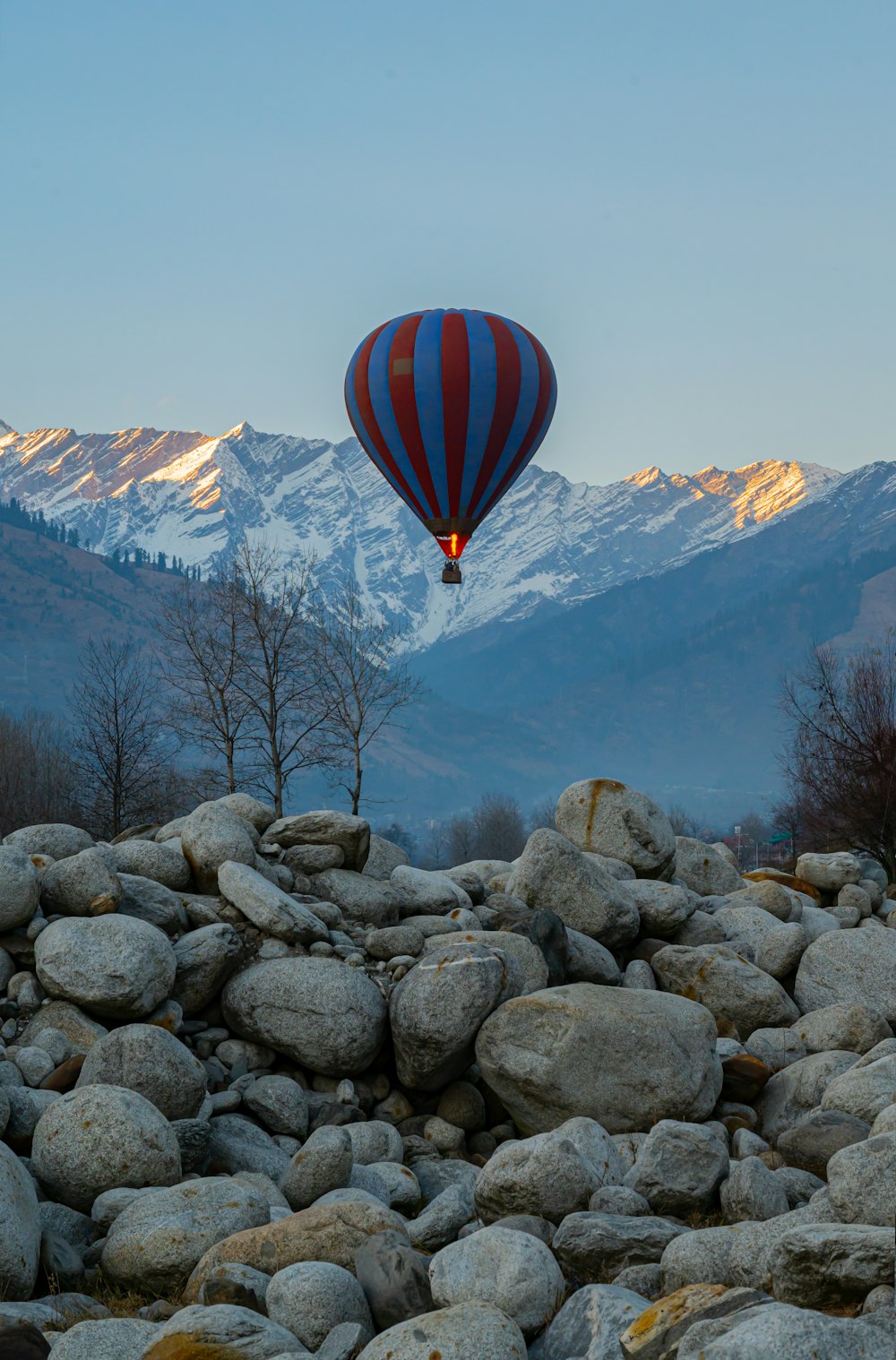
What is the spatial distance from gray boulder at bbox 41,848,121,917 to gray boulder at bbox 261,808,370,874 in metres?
3.69

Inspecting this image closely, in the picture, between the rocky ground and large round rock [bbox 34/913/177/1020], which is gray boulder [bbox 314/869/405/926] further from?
large round rock [bbox 34/913/177/1020]

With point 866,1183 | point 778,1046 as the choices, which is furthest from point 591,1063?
point 866,1183

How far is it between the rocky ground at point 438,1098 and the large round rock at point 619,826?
6cm

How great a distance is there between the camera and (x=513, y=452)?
30656 millimetres

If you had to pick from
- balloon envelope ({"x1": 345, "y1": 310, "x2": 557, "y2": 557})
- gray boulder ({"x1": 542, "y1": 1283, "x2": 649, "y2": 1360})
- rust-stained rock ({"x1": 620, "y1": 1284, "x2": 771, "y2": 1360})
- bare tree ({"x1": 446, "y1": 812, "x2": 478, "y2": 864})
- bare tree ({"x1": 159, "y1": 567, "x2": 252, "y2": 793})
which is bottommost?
bare tree ({"x1": 446, "y1": 812, "x2": 478, "y2": 864})

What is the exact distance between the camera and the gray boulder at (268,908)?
56.7ft

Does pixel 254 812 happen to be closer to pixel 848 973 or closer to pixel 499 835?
pixel 848 973

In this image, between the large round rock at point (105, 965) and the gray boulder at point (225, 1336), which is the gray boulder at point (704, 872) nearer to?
the large round rock at point (105, 965)

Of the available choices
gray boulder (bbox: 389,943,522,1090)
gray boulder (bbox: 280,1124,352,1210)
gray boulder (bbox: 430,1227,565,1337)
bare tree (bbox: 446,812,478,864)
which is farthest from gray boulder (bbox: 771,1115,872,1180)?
bare tree (bbox: 446,812,478,864)

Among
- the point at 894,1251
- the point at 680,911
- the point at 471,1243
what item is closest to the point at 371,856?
the point at 680,911

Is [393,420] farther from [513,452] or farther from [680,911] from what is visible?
[680,911]

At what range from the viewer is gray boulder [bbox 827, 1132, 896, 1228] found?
9867 mm

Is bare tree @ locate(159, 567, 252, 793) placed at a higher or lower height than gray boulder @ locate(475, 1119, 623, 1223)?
higher

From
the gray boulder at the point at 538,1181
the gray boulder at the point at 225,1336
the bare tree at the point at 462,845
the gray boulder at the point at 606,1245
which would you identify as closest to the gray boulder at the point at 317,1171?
the gray boulder at the point at 538,1181
